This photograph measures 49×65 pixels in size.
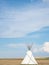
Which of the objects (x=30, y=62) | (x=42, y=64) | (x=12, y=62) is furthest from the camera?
(x=12, y=62)

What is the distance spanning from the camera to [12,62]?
17.1 m

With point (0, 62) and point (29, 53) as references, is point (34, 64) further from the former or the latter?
point (0, 62)

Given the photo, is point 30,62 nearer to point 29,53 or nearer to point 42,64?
point 29,53

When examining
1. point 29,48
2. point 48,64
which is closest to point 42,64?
point 48,64

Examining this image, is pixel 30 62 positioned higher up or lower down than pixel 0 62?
higher up

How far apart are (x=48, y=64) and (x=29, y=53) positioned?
14.7ft

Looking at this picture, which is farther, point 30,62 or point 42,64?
point 42,64

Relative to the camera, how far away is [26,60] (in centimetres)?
1179

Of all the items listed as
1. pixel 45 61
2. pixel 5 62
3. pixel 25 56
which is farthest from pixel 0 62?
pixel 25 56

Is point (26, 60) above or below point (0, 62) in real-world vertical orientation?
above

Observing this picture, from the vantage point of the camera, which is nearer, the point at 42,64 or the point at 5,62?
the point at 42,64

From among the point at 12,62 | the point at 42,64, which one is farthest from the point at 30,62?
the point at 12,62

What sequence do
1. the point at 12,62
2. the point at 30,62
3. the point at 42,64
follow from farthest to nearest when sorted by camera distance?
the point at 12,62, the point at 42,64, the point at 30,62

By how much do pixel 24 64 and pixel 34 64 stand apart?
1.41 feet
